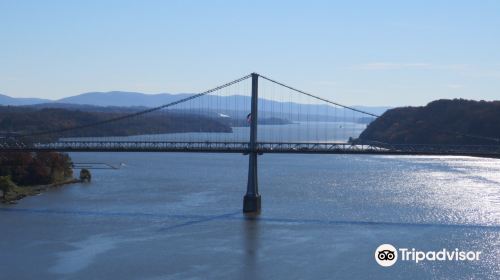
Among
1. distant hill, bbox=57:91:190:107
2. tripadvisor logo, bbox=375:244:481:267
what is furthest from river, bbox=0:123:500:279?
distant hill, bbox=57:91:190:107

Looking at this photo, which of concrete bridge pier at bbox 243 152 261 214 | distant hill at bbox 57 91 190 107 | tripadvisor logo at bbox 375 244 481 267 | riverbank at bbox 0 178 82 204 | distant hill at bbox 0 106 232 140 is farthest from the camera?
distant hill at bbox 57 91 190 107

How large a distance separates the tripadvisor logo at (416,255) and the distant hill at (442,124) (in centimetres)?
2236

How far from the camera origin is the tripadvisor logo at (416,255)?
11.2 m

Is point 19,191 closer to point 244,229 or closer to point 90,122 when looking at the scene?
point 244,229

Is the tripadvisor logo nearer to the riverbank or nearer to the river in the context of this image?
the river

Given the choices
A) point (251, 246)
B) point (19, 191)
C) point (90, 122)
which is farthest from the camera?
point (90, 122)

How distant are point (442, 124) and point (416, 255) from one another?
3073 centimetres

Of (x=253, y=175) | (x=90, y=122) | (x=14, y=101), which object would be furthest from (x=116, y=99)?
(x=253, y=175)

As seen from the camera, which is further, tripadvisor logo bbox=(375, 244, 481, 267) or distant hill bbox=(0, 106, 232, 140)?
distant hill bbox=(0, 106, 232, 140)

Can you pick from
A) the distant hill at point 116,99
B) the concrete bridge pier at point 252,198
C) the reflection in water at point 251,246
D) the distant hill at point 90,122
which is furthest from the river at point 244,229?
the distant hill at point 116,99

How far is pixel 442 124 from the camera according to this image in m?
41.3

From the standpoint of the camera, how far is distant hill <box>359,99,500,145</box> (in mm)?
35844

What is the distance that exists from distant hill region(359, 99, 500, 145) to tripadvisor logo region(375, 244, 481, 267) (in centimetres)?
2236

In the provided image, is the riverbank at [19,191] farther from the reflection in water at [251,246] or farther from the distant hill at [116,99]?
the distant hill at [116,99]
